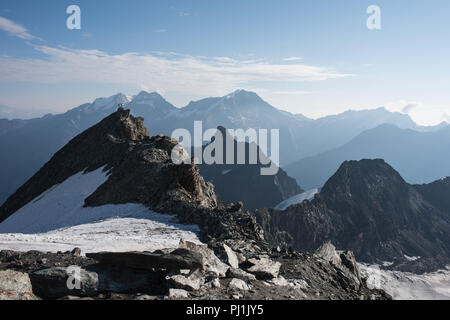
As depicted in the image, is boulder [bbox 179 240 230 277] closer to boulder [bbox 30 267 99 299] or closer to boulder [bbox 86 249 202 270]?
boulder [bbox 86 249 202 270]

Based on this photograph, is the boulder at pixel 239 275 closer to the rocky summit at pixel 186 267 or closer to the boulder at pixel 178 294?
the rocky summit at pixel 186 267

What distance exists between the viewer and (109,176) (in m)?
42.8

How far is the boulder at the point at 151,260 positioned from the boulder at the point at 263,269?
3.17m

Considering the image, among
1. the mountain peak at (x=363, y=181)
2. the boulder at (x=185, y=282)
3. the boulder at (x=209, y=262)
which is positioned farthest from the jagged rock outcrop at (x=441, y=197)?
the boulder at (x=185, y=282)

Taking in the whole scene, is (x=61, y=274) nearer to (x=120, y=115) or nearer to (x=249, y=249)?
(x=249, y=249)

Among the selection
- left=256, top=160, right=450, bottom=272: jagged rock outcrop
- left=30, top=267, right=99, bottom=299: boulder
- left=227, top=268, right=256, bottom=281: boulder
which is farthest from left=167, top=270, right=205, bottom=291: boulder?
left=256, top=160, right=450, bottom=272: jagged rock outcrop

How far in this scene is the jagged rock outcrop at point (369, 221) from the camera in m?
155

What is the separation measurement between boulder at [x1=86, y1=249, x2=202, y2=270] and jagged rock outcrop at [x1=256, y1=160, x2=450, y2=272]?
13974 centimetres

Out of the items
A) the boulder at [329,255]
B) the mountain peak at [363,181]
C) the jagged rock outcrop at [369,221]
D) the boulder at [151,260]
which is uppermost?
the boulder at [151,260]

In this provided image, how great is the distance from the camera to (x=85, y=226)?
2753cm

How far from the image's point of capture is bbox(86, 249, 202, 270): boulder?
1203 centimetres

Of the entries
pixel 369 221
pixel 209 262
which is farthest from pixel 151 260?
pixel 369 221

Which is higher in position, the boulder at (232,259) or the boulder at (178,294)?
the boulder at (178,294)
